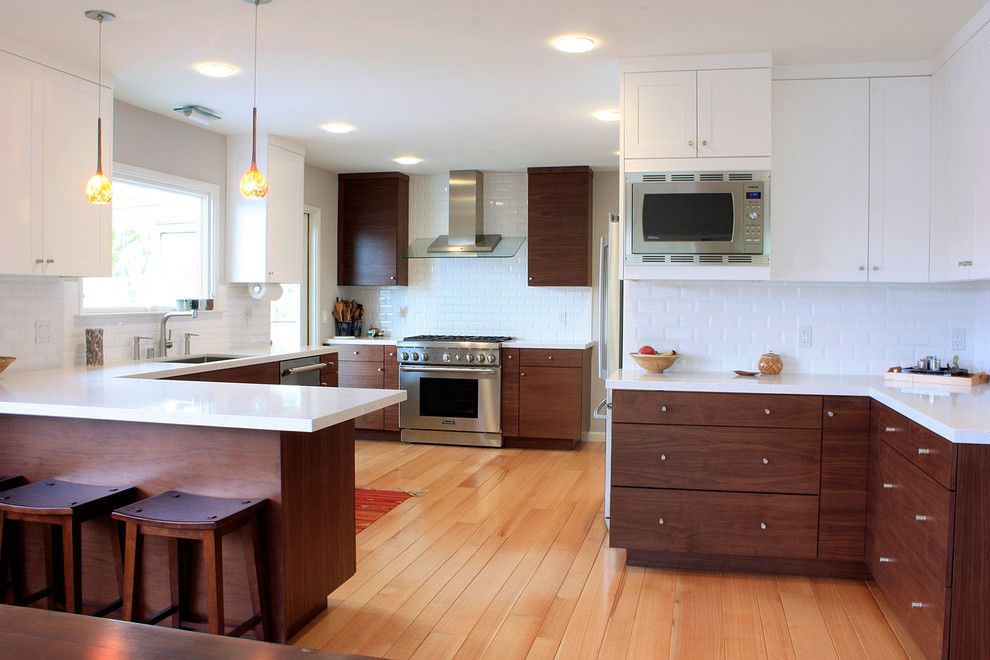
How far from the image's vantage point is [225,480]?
111 inches

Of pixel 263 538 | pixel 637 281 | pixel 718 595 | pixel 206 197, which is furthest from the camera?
pixel 206 197

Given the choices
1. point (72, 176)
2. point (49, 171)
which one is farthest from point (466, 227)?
point (49, 171)

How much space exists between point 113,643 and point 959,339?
4.07 metres

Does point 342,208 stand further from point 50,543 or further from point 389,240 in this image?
point 50,543

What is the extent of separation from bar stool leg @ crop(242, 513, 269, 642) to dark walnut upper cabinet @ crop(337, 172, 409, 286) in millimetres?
4741

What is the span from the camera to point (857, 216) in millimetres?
3939

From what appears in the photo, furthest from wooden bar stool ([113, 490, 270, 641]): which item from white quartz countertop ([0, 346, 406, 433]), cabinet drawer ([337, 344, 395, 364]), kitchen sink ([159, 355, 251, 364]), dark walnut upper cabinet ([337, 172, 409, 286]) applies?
dark walnut upper cabinet ([337, 172, 409, 286])

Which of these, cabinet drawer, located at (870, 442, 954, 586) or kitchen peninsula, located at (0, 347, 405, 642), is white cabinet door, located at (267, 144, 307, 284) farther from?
cabinet drawer, located at (870, 442, 954, 586)

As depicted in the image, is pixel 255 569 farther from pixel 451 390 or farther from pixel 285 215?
pixel 451 390

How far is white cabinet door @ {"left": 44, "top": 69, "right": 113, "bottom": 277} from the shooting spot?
3859mm

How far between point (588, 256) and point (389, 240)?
1.80 metres

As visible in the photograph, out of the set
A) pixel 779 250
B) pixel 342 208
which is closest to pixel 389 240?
pixel 342 208

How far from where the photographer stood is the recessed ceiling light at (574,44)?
360cm

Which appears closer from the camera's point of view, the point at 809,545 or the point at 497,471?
the point at 809,545
